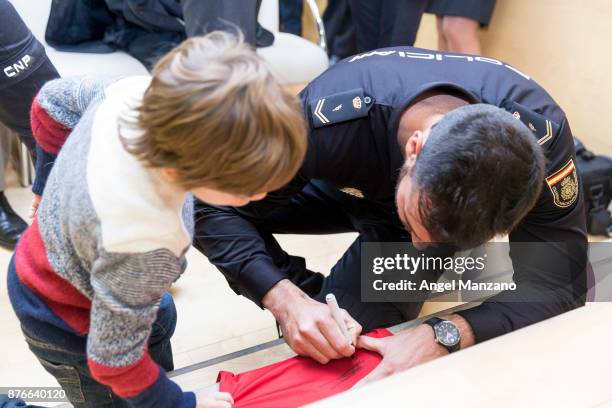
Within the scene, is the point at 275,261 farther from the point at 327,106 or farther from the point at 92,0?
the point at 92,0

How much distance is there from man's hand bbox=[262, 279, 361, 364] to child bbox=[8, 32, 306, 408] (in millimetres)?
259

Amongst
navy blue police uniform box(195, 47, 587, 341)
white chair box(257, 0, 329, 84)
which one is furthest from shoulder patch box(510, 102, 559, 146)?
white chair box(257, 0, 329, 84)

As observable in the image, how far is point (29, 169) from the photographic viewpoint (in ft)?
7.20

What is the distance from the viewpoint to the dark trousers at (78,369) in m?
0.92

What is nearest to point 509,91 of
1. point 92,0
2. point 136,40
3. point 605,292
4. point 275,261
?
point 605,292

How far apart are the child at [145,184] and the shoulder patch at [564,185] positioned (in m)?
0.57

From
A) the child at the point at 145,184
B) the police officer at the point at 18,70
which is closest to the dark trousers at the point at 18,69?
the police officer at the point at 18,70

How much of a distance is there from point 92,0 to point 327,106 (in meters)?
1.32

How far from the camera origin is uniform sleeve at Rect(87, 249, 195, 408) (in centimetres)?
71

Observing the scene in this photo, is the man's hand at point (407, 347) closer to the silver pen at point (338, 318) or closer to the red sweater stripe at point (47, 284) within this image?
the silver pen at point (338, 318)

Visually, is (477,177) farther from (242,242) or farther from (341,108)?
(242,242)

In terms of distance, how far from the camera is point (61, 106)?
37.6 inches

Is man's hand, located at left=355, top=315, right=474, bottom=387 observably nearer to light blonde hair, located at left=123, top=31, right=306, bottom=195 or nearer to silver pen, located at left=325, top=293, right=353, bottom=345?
silver pen, located at left=325, top=293, right=353, bottom=345

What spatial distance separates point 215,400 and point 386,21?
189cm
